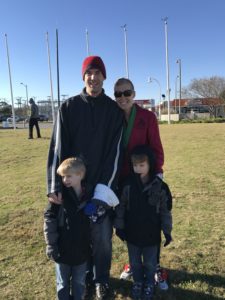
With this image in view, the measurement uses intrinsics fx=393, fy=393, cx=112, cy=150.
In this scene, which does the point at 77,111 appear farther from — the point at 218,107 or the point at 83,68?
the point at 218,107

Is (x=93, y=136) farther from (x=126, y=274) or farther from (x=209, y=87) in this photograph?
(x=209, y=87)

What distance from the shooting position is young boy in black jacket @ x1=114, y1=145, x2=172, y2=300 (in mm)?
3443

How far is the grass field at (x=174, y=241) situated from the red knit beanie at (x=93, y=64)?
6.74 ft

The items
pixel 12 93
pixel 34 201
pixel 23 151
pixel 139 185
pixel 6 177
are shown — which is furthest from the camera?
pixel 12 93

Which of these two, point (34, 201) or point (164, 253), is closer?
point (164, 253)

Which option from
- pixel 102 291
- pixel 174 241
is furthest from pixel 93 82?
pixel 174 241

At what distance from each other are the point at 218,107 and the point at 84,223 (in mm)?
67693

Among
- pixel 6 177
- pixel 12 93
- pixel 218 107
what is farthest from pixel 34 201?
pixel 218 107

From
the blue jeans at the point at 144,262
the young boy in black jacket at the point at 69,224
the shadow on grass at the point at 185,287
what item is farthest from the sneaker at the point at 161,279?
the young boy in black jacket at the point at 69,224

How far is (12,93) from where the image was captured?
115ft

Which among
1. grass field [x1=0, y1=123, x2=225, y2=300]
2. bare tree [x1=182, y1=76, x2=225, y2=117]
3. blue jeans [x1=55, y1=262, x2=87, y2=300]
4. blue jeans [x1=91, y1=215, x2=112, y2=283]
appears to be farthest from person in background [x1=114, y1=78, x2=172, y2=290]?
bare tree [x1=182, y1=76, x2=225, y2=117]

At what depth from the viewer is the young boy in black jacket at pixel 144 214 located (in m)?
3.44

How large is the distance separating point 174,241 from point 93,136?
207cm

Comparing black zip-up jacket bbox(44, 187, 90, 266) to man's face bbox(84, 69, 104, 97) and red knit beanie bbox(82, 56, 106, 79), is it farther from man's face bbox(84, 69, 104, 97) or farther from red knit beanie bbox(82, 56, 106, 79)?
red knit beanie bbox(82, 56, 106, 79)
